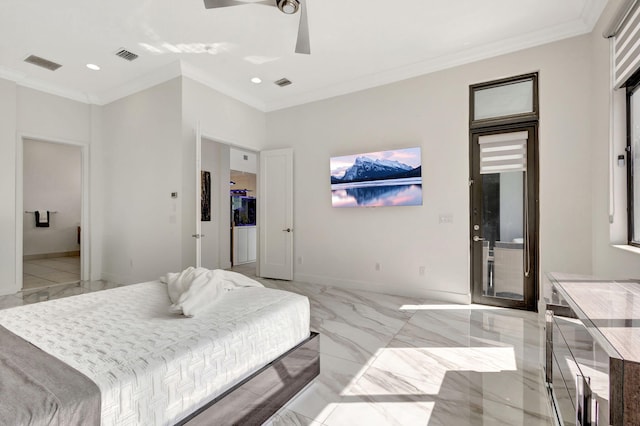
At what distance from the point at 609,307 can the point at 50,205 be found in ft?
33.6

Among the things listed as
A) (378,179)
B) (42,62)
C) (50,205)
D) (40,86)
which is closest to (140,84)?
(42,62)

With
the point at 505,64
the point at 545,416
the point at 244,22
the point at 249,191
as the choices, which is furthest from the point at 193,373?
the point at 249,191

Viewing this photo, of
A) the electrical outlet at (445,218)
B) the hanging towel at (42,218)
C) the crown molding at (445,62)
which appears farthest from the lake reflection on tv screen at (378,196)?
the hanging towel at (42,218)

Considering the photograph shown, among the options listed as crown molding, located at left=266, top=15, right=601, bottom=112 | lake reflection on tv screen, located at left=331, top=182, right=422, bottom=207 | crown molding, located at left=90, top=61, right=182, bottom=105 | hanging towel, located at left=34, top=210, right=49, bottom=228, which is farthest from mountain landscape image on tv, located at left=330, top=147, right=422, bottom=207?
hanging towel, located at left=34, top=210, right=49, bottom=228

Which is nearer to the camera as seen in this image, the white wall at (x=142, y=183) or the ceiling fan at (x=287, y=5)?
the ceiling fan at (x=287, y=5)

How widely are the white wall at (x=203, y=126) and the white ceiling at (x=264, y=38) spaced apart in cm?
22

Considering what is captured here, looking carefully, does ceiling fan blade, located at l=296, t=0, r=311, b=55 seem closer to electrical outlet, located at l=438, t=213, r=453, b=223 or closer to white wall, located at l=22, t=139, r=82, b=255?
electrical outlet, located at l=438, t=213, r=453, b=223

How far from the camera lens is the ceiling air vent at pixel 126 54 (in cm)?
369

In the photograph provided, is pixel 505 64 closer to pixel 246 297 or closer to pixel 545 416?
pixel 545 416

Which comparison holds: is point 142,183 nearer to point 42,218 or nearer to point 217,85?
point 217,85

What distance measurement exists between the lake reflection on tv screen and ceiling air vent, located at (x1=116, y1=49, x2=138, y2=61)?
316 centimetres

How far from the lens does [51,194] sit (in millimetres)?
7543

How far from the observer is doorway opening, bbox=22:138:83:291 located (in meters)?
7.11

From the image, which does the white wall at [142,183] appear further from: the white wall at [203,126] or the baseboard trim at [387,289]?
the baseboard trim at [387,289]
